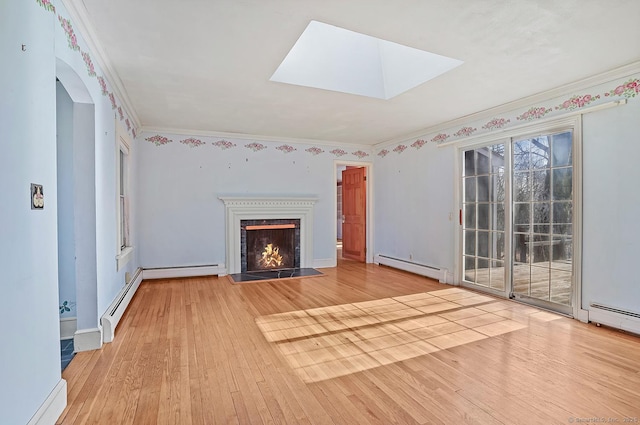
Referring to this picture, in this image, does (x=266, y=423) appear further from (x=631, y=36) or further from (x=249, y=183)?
(x=249, y=183)

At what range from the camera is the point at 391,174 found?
Answer: 6.32 metres

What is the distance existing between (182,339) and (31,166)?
1924 millimetres

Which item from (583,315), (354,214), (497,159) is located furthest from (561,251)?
A: (354,214)

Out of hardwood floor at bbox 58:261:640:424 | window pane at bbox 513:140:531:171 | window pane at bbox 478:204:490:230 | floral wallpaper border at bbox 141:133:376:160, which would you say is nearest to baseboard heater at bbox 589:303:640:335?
hardwood floor at bbox 58:261:640:424

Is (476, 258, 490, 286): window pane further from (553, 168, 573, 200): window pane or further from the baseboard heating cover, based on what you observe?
the baseboard heating cover

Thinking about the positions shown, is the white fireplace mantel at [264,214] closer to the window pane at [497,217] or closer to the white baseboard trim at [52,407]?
the window pane at [497,217]

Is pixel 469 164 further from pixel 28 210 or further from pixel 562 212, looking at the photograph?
pixel 28 210

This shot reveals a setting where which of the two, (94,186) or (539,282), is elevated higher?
(94,186)

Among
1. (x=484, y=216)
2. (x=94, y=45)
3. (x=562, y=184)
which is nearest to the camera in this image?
(x=94, y=45)

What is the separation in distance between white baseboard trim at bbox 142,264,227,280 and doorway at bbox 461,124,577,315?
4.01 meters

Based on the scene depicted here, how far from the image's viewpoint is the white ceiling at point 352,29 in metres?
2.15

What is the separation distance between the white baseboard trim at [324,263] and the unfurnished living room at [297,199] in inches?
21.8

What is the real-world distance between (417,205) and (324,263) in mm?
2107

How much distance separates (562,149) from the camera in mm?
3660
